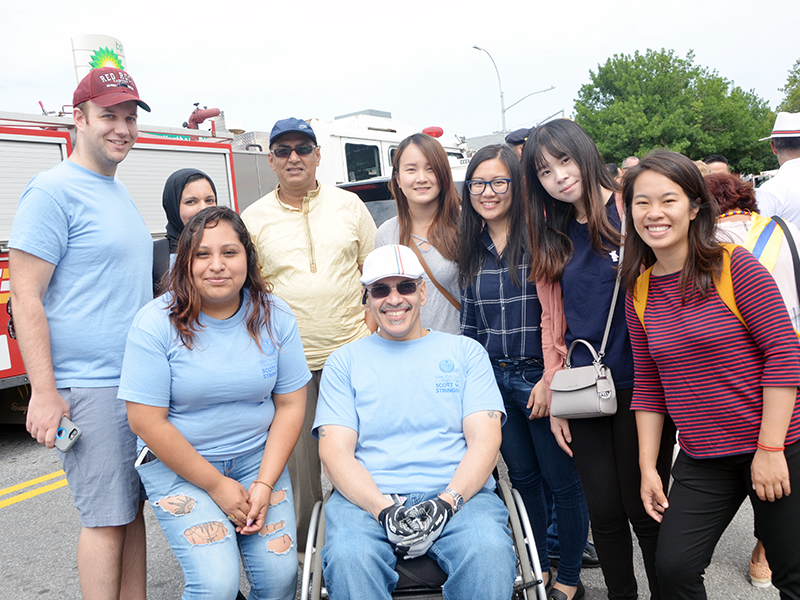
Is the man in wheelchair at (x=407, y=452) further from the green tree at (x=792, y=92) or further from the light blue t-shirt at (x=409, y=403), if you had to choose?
the green tree at (x=792, y=92)

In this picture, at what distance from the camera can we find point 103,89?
7.99 feet

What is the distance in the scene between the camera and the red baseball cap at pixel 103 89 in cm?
243

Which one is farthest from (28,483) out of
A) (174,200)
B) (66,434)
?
(66,434)

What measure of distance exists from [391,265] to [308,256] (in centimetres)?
77

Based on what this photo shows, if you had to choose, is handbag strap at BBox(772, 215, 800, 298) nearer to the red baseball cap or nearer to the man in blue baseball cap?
the man in blue baseball cap

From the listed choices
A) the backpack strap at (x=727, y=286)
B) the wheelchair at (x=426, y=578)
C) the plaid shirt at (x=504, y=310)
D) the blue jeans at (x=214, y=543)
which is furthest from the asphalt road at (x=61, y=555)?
the backpack strap at (x=727, y=286)

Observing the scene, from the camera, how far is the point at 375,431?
2379 millimetres

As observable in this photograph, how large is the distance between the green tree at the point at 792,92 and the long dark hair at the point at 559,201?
1898 inches

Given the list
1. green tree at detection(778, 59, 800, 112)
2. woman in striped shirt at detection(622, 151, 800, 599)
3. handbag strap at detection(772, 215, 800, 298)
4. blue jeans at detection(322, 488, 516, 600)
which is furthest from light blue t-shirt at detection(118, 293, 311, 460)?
green tree at detection(778, 59, 800, 112)

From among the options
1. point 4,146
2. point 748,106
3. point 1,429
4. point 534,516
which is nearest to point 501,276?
point 534,516

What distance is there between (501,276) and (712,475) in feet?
3.81

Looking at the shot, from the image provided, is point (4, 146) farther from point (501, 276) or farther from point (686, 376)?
point (686, 376)

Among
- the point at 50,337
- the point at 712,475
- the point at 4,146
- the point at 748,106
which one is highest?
the point at 748,106

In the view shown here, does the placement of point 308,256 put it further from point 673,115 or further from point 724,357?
point 673,115
